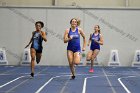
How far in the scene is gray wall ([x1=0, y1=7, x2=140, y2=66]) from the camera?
21016 millimetres

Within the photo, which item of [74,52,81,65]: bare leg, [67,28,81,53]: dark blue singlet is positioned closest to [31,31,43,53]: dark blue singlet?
[67,28,81,53]: dark blue singlet

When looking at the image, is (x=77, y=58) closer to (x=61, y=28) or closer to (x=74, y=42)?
(x=74, y=42)

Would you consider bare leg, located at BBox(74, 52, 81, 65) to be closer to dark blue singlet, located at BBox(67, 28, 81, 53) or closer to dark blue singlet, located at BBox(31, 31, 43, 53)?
dark blue singlet, located at BBox(67, 28, 81, 53)

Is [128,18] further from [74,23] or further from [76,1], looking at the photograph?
[74,23]

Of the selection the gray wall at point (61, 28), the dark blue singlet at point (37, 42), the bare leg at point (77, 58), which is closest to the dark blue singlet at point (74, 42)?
the bare leg at point (77, 58)

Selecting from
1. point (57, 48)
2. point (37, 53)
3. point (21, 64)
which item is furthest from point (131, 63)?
point (37, 53)

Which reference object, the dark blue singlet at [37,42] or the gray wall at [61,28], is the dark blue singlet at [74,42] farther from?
the gray wall at [61,28]

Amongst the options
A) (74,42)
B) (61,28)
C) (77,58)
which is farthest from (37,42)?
(61,28)

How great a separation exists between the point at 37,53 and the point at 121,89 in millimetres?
3887

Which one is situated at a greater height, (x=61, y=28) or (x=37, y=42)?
(x=61, y=28)

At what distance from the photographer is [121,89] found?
9.57 m

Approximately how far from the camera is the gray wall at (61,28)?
2102cm

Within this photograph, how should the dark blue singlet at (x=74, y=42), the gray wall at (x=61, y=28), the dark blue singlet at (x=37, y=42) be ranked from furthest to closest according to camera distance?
1. the gray wall at (x=61, y=28)
2. the dark blue singlet at (x=37, y=42)
3. the dark blue singlet at (x=74, y=42)

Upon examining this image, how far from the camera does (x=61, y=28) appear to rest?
69.2 ft
